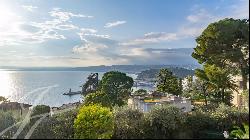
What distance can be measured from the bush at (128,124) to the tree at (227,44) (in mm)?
7349

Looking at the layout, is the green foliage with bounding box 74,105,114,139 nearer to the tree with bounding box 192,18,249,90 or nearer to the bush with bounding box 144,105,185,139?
the bush with bounding box 144,105,185,139

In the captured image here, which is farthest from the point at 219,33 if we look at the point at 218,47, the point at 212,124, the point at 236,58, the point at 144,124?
the point at 144,124

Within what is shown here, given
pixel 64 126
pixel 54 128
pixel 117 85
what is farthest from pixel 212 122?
pixel 117 85

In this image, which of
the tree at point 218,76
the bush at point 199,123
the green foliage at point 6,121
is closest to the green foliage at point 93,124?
the green foliage at point 6,121

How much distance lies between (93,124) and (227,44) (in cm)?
1239

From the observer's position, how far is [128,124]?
64.3 feet

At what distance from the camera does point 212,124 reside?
2075 centimetres

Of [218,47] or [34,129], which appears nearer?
[34,129]

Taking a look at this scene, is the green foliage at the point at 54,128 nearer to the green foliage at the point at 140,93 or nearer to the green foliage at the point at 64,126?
the green foliage at the point at 64,126

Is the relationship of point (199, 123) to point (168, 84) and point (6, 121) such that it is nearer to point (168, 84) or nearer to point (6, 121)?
point (6, 121)

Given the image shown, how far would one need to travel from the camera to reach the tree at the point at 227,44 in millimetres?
23828

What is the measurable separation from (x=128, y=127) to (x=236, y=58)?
30.9ft

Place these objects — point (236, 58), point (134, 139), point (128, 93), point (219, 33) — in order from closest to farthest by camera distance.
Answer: point (134, 139) < point (236, 58) < point (219, 33) < point (128, 93)

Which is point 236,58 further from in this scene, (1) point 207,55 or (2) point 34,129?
(2) point 34,129
